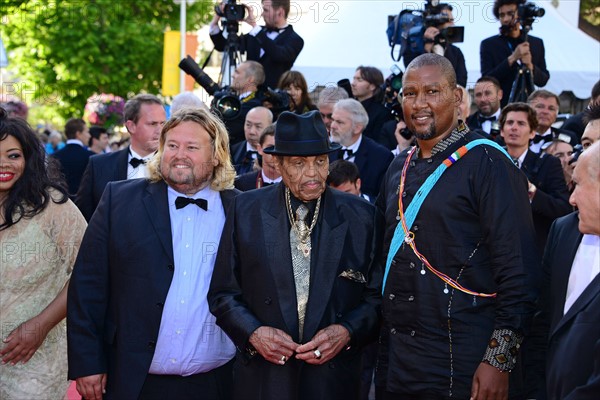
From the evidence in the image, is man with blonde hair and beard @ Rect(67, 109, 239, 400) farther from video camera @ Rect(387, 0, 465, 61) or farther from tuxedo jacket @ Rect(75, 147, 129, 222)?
video camera @ Rect(387, 0, 465, 61)

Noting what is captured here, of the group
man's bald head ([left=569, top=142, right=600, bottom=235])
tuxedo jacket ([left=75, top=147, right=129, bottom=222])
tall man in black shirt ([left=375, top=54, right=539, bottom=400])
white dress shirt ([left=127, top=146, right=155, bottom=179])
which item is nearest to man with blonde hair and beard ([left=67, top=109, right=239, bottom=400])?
tall man in black shirt ([left=375, top=54, right=539, bottom=400])

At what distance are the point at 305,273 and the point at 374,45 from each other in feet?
26.3

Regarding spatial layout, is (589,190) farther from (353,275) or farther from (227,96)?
(227,96)

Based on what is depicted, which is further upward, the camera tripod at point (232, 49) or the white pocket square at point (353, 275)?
the camera tripod at point (232, 49)

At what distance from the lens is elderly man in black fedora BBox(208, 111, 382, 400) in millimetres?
4059

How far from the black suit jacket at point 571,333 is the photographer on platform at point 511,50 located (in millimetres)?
4901

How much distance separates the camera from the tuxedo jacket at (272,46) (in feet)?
29.6

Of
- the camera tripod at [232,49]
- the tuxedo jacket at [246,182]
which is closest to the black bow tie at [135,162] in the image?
the tuxedo jacket at [246,182]

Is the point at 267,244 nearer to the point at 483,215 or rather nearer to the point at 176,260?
the point at 176,260

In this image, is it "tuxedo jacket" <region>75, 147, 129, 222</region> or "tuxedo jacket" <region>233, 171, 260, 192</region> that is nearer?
"tuxedo jacket" <region>75, 147, 129, 222</region>

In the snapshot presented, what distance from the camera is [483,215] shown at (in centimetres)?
383

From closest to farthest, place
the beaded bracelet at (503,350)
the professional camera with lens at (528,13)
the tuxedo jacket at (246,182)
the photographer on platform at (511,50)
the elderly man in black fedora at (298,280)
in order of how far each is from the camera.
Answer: the beaded bracelet at (503,350)
the elderly man in black fedora at (298,280)
the tuxedo jacket at (246,182)
the professional camera with lens at (528,13)
the photographer on platform at (511,50)

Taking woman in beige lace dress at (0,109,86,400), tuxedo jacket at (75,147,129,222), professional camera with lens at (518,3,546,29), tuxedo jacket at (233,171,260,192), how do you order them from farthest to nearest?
professional camera with lens at (518,3,546,29) → tuxedo jacket at (233,171,260,192) → tuxedo jacket at (75,147,129,222) → woman in beige lace dress at (0,109,86,400)

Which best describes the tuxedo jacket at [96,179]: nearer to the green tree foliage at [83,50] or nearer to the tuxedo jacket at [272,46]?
the tuxedo jacket at [272,46]
